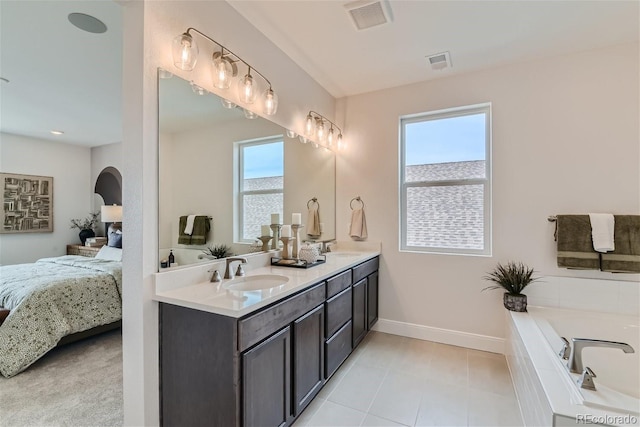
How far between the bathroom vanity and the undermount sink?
0.12 m

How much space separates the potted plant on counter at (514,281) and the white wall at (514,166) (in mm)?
74

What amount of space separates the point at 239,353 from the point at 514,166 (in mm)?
2698

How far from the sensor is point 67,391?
208cm

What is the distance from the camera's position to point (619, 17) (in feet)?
6.56

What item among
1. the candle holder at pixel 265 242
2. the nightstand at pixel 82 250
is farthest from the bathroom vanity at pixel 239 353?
the nightstand at pixel 82 250

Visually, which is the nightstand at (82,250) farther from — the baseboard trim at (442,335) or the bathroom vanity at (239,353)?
the baseboard trim at (442,335)

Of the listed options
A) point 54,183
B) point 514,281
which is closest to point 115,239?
point 54,183

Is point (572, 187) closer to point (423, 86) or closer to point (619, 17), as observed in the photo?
point (619, 17)

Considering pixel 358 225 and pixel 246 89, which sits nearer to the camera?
pixel 246 89

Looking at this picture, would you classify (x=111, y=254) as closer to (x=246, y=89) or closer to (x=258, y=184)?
(x=258, y=184)

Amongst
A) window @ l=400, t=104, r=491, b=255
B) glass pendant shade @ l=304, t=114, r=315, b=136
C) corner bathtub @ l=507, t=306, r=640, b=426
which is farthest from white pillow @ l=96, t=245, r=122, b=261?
corner bathtub @ l=507, t=306, r=640, b=426

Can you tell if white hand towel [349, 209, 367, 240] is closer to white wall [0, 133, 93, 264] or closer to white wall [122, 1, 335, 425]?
white wall [122, 1, 335, 425]

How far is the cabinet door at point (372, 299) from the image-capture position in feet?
9.19

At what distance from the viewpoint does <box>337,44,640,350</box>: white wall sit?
231cm
